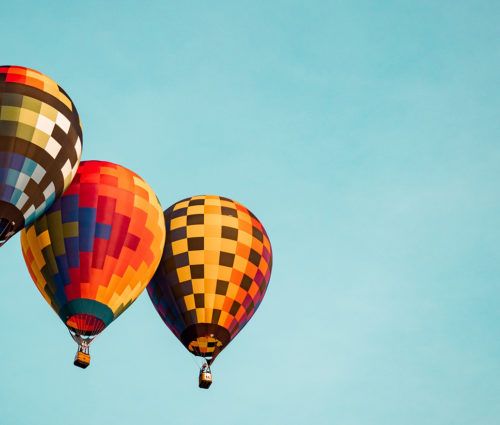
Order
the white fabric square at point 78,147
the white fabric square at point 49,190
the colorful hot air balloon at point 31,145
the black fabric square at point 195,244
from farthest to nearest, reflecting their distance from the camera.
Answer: the black fabric square at point 195,244 → the white fabric square at point 78,147 → the white fabric square at point 49,190 → the colorful hot air balloon at point 31,145

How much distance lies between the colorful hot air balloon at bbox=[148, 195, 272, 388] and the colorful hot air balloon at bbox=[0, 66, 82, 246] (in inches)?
193

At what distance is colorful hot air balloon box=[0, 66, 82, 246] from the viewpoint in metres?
24.6

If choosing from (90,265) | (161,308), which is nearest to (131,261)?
(90,265)

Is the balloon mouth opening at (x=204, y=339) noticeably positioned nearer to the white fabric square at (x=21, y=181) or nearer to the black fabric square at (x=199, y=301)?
the black fabric square at (x=199, y=301)

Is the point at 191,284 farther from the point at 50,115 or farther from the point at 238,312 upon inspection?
the point at 50,115

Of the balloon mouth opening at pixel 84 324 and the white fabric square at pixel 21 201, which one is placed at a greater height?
the white fabric square at pixel 21 201

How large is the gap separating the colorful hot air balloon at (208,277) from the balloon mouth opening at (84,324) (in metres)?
3.31

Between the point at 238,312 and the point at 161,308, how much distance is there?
220 cm

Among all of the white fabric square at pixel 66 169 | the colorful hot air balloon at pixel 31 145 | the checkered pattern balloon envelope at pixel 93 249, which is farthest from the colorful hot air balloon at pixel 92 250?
the white fabric square at pixel 66 169

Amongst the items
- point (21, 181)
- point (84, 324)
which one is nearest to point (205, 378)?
point (84, 324)

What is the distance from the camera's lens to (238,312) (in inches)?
1185

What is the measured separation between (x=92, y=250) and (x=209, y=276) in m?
4.10

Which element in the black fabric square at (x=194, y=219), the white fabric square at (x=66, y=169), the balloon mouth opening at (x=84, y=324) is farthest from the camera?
the black fabric square at (x=194, y=219)

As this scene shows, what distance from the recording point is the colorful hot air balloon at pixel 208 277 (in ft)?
96.7
